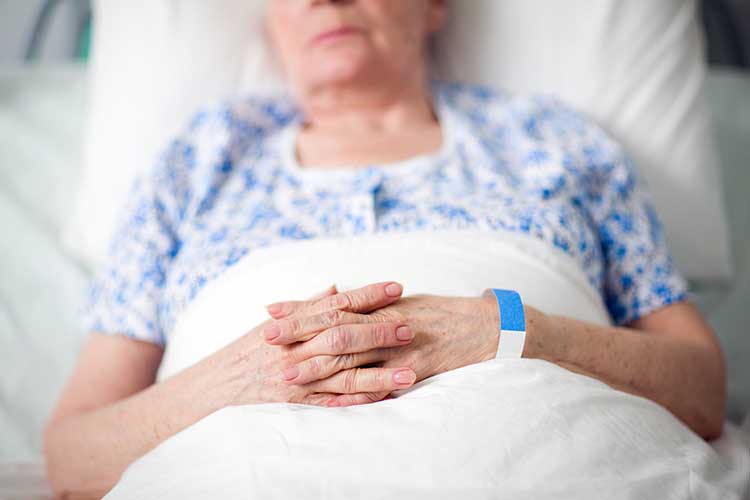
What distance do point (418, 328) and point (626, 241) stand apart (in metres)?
0.46

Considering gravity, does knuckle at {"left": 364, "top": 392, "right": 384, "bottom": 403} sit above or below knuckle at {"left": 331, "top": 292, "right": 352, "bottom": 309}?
below

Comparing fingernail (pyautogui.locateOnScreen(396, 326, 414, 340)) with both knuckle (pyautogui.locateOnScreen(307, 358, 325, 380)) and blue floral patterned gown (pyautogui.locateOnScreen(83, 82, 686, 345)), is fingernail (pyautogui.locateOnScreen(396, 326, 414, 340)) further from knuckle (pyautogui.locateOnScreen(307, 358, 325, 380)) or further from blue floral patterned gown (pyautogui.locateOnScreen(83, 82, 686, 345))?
blue floral patterned gown (pyautogui.locateOnScreen(83, 82, 686, 345))

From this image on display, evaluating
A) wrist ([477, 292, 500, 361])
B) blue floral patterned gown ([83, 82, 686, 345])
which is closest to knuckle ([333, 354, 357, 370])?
wrist ([477, 292, 500, 361])

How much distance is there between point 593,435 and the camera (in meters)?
A: 0.75

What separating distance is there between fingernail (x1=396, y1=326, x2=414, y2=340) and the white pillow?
2.51 ft

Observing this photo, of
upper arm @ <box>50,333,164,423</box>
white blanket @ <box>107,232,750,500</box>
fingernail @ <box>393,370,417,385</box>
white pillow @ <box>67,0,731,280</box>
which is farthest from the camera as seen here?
white pillow @ <box>67,0,731,280</box>

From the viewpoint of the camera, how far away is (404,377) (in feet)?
2.63

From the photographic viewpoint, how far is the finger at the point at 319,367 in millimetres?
819

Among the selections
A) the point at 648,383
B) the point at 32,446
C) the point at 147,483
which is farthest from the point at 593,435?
the point at 32,446

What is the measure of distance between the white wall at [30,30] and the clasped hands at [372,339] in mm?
1094

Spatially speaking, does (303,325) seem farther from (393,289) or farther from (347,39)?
(347,39)

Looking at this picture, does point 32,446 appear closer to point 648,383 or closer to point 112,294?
point 112,294

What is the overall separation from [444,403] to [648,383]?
0.36m

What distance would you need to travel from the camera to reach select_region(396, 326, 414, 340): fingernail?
0.84 meters
